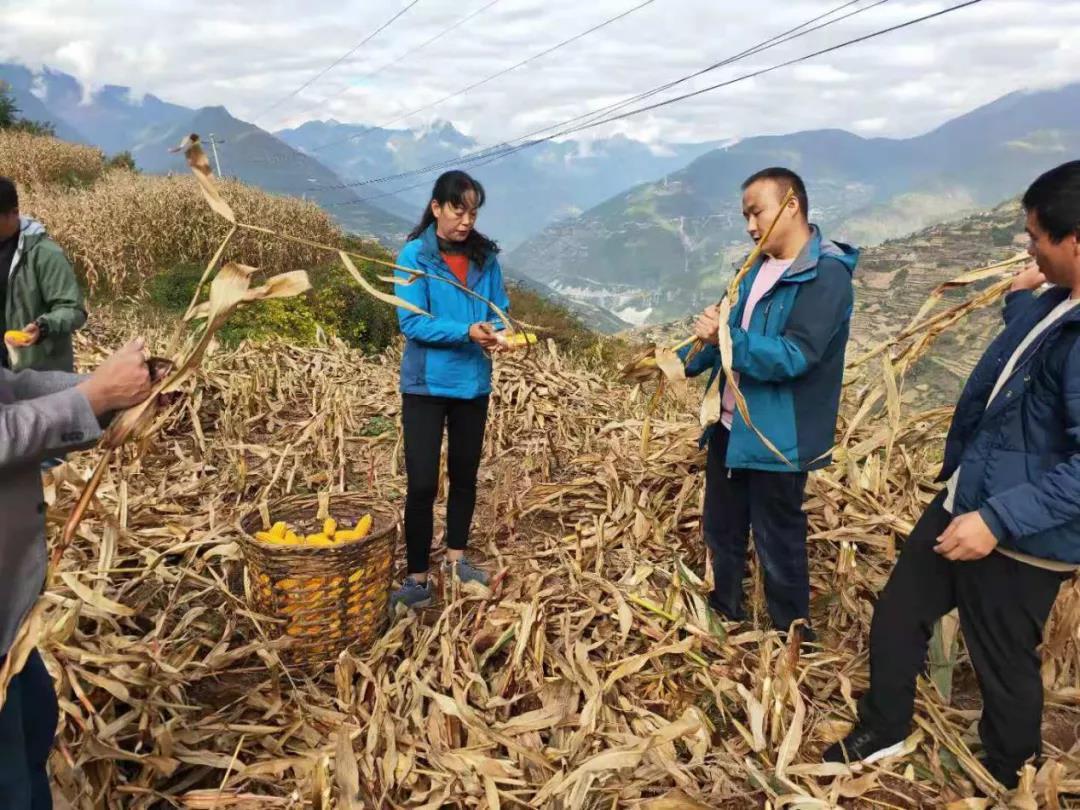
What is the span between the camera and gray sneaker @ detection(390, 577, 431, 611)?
2.88 metres

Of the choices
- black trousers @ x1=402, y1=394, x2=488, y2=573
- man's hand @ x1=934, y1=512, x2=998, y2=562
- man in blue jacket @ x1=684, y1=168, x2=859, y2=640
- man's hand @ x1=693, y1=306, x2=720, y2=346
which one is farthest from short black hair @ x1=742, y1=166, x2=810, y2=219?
black trousers @ x1=402, y1=394, x2=488, y2=573

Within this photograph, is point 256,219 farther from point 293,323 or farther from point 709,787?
point 709,787

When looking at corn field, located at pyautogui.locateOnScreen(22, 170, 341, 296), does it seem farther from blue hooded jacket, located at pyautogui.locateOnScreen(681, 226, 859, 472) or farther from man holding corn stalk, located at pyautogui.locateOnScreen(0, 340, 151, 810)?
blue hooded jacket, located at pyautogui.locateOnScreen(681, 226, 859, 472)

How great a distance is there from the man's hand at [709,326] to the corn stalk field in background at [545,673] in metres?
0.93

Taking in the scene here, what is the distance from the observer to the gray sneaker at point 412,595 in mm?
2885

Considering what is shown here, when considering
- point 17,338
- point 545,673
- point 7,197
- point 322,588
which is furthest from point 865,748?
point 7,197

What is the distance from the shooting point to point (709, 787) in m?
1.91

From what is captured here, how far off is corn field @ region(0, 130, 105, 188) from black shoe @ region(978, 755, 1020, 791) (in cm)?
1861

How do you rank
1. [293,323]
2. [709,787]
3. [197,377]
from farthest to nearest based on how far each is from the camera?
[293,323] < [197,377] < [709,787]

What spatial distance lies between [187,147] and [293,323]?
7135 mm

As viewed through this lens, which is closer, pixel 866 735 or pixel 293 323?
pixel 866 735

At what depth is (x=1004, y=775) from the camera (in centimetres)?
189

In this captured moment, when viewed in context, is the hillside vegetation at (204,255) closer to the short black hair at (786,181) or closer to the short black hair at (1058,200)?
the short black hair at (786,181)

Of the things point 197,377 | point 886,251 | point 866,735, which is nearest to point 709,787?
point 866,735
